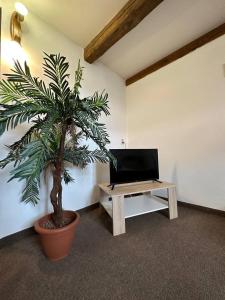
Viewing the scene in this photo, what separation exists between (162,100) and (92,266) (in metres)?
2.67

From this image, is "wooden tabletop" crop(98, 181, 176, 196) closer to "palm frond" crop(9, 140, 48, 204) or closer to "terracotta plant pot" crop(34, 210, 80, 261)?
"terracotta plant pot" crop(34, 210, 80, 261)

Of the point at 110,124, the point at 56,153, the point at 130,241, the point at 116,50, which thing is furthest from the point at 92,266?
the point at 116,50

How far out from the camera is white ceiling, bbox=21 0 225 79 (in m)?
1.81

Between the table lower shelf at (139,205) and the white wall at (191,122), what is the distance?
611 mm

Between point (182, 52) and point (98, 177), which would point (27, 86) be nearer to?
point (98, 177)

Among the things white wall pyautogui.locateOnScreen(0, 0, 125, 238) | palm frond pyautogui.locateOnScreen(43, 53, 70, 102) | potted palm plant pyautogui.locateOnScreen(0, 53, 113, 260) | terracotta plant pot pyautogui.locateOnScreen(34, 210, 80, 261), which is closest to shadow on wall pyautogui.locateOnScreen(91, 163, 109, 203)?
white wall pyautogui.locateOnScreen(0, 0, 125, 238)


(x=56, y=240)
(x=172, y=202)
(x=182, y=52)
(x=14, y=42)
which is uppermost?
(x=182, y=52)

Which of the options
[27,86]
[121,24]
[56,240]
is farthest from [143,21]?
[56,240]

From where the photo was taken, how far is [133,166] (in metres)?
Answer: 2.27

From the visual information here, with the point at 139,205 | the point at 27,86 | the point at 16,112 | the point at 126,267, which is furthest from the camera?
the point at 139,205

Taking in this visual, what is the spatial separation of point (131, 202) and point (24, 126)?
5.73ft

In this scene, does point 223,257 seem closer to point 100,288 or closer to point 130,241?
point 130,241

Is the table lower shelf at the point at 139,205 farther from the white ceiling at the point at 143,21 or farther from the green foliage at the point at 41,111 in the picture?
the white ceiling at the point at 143,21

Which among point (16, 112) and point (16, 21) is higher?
point (16, 21)
